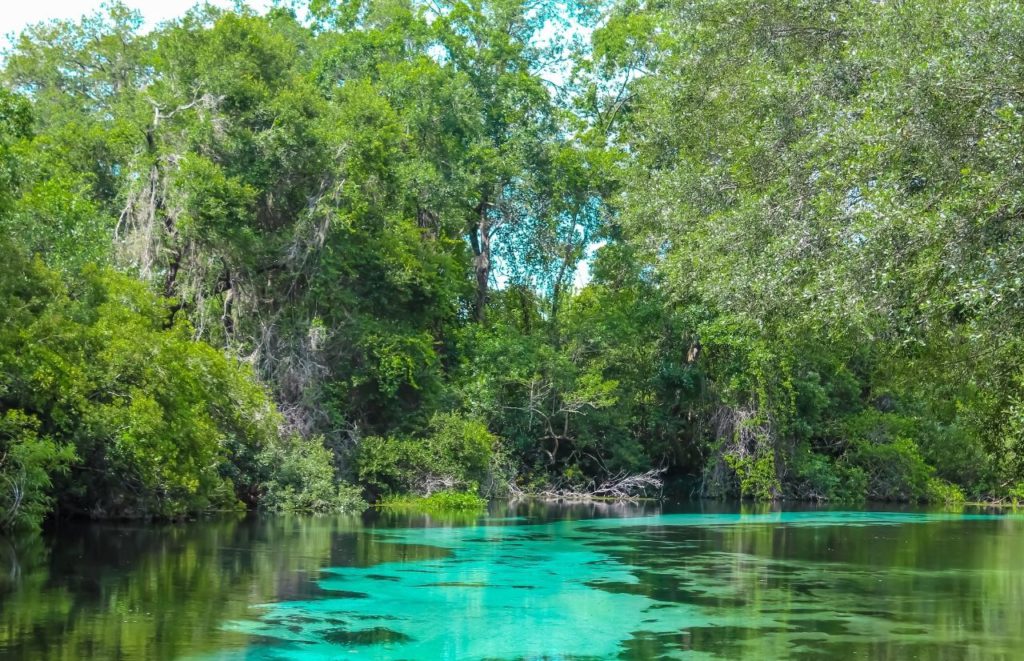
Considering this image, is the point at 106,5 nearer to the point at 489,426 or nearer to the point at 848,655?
the point at 489,426

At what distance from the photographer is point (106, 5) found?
39469 mm

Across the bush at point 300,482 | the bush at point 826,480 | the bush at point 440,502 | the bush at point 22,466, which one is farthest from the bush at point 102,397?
the bush at point 826,480

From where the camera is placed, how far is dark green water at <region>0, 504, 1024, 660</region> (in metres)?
9.09

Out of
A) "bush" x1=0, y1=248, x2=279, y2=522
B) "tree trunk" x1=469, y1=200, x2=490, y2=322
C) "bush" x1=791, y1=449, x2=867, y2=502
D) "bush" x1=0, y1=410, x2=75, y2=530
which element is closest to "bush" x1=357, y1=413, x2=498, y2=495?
"bush" x1=0, y1=248, x2=279, y2=522

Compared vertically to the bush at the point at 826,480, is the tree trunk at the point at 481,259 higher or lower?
higher

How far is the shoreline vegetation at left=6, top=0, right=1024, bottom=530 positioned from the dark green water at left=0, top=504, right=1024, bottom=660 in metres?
2.16

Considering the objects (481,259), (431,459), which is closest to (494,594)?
(431,459)

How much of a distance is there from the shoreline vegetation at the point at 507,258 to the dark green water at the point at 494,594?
7.07 feet

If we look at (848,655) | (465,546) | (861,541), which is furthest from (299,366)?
(848,655)

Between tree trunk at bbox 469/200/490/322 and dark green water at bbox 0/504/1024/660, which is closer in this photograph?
dark green water at bbox 0/504/1024/660

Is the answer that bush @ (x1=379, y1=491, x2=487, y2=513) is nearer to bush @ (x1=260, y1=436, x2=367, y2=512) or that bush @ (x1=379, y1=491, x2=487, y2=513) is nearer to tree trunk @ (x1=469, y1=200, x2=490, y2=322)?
bush @ (x1=260, y1=436, x2=367, y2=512)

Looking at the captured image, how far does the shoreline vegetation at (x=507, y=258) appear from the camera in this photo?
14336 millimetres

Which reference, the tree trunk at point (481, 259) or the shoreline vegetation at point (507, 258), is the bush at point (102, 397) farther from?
the tree trunk at point (481, 259)

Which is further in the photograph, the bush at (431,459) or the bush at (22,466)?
the bush at (431,459)
